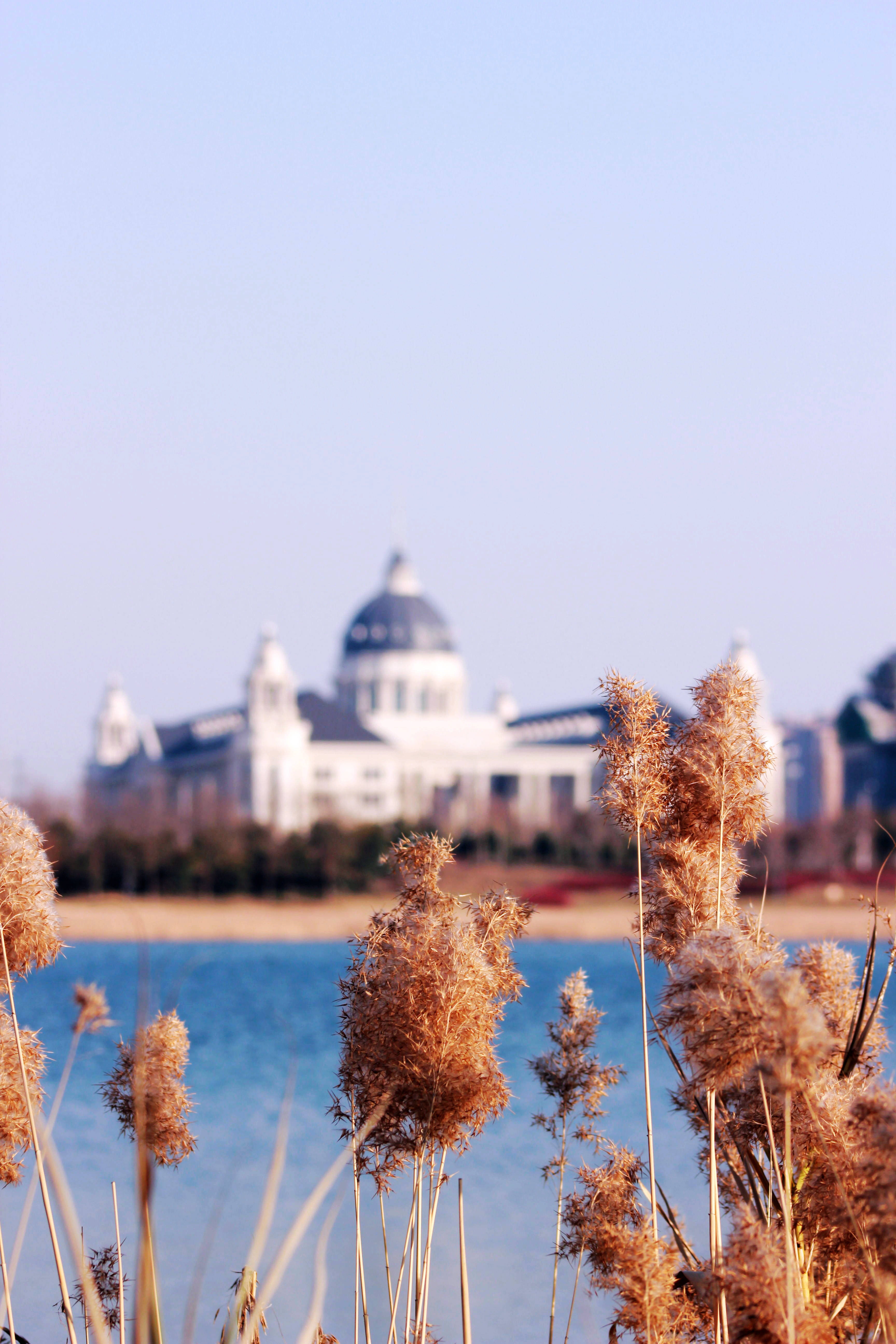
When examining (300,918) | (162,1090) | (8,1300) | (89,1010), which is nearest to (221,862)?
(300,918)

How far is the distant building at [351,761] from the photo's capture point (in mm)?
118250

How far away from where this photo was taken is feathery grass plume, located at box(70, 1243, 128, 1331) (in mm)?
4809

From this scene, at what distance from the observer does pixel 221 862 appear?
Answer: 244 feet

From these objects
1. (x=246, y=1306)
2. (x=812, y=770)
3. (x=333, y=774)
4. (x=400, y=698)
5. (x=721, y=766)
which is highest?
(x=400, y=698)

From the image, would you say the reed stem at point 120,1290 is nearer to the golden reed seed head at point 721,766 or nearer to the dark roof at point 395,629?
the golden reed seed head at point 721,766

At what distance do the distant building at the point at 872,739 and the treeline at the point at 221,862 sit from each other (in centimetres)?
6719

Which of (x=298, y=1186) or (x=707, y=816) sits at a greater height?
(x=707, y=816)

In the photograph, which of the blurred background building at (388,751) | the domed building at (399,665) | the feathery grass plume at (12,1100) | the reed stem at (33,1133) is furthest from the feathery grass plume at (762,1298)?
the domed building at (399,665)

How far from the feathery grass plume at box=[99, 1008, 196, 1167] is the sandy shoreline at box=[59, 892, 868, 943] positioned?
5503cm

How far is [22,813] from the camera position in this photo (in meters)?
4.24

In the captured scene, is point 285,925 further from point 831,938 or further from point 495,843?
point 831,938

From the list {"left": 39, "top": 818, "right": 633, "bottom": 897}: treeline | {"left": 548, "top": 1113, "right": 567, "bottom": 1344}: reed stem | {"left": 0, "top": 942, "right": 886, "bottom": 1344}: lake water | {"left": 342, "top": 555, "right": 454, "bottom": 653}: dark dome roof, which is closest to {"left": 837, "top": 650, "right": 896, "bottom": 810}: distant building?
{"left": 342, "top": 555, "right": 454, "bottom": 653}: dark dome roof

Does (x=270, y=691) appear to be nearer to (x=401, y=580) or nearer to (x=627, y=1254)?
(x=401, y=580)

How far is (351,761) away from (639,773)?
124933mm
